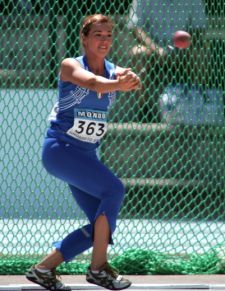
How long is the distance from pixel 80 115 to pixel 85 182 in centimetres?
39

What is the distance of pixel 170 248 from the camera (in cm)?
819

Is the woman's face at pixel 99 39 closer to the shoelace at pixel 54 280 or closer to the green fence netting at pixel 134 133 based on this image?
the shoelace at pixel 54 280

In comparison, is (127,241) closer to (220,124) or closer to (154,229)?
(154,229)

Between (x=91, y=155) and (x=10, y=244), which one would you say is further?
(x=10, y=244)

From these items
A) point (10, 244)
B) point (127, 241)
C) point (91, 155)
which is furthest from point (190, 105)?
point (91, 155)

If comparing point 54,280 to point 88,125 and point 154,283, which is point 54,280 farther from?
point 154,283

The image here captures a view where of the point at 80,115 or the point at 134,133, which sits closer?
the point at 80,115

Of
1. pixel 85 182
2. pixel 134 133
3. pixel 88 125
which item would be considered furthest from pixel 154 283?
pixel 134 133

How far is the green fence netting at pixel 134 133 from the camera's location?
8.02m

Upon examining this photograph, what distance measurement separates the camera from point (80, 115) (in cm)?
580

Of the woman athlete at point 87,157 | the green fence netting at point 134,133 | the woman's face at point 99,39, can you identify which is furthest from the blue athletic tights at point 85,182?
the green fence netting at point 134,133

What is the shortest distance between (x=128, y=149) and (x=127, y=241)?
0.82m

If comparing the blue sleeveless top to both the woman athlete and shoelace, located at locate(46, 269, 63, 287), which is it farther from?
shoelace, located at locate(46, 269, 63, 287)

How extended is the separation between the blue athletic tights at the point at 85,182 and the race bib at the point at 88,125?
8 centimetres
